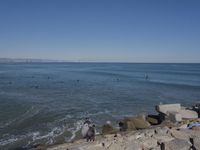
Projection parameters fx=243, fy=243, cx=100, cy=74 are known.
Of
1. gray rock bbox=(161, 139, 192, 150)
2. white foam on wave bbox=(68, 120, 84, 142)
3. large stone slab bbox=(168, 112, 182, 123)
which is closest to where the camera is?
gray rock bbox=(161, 139, 192, 150)

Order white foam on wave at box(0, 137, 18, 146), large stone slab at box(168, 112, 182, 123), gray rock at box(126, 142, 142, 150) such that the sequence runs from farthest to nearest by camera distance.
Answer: large stone slab at box(168, 112, 182, 123)
white foam on wave at box(0, 137, 18, 146)
gray rock at box(126, 142, 142, 150)

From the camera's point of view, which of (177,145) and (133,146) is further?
(133,146)

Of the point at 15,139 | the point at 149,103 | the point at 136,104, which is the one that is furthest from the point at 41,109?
the point at 149,103

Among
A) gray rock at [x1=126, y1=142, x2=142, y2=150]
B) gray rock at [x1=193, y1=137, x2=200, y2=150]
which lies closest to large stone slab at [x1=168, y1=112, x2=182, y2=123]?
gray rock at [x1=193, y1=137, x2=200, y2=150]

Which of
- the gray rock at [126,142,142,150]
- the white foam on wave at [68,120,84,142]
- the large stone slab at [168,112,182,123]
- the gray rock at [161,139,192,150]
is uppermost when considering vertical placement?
the gray rock at [161,139,192,150]

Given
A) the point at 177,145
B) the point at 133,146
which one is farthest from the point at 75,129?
the point at 177,145

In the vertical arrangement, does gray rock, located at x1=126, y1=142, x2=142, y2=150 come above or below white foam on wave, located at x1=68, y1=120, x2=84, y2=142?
above

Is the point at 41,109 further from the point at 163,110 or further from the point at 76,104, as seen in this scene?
the point at 163,110

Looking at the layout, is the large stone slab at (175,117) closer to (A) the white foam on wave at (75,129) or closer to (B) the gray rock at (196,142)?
(B) the gray rock at (196,142)

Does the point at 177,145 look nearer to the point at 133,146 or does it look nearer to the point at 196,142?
the point at 196,142

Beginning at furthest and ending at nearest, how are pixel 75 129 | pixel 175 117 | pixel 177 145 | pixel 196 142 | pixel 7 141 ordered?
pixel 75 129, pixel 175 117, pixel 7 141, pixel 196 142, pixel 177 145

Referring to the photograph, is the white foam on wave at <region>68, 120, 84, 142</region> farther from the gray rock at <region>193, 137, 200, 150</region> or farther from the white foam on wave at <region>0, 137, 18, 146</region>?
the gray rock at <region>193, 137, 200, 150</region>

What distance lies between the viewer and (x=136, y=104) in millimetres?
27750

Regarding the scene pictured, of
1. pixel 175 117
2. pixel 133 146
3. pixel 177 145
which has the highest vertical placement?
pixel 177 145
